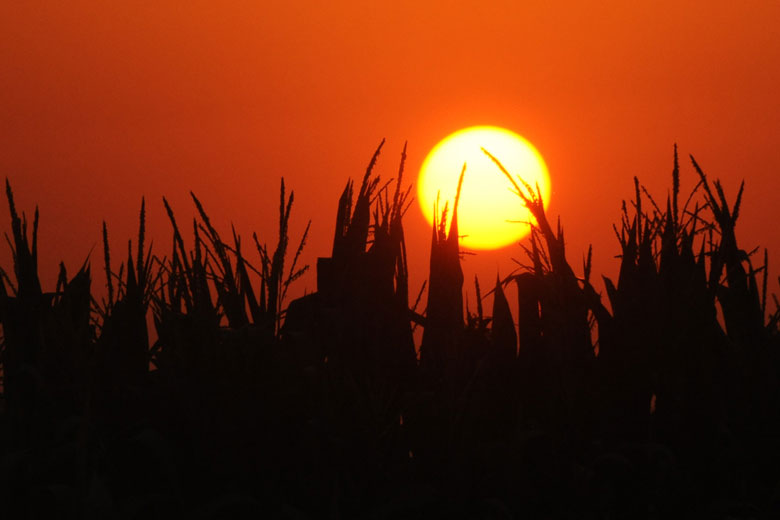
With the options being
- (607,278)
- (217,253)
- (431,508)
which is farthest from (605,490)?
(217,253)

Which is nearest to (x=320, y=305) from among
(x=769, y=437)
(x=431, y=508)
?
(x=431, y=508)

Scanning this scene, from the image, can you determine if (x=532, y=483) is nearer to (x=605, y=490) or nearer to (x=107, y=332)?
(x=605, y=490)

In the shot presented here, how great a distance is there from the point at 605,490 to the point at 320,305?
35.1 inches

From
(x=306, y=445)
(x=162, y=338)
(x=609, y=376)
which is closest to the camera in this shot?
(x=306, y=445)

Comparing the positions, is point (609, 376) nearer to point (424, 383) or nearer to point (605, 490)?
point (605, 490)

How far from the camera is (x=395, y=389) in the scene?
93.9 inches

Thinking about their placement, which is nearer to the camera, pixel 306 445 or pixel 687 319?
pixel 306 445

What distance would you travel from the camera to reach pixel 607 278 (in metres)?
2.69

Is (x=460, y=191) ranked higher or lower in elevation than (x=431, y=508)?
higher

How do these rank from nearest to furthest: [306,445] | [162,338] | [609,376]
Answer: [306,445]
[609,376]
[162,338]

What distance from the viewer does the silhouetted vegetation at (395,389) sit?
7.23 ft

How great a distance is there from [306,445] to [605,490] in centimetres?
73

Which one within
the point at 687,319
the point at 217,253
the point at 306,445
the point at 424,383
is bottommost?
the point at 306,445

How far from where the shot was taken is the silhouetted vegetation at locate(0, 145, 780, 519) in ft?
7.23
